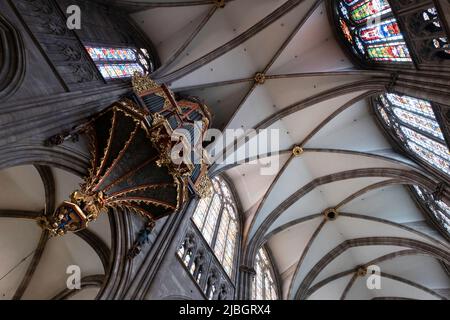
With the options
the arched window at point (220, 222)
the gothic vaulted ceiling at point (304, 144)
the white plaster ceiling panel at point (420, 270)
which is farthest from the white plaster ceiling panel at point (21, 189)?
the white plaster ceiling panel at point (420, 270)

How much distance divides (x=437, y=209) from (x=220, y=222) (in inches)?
Result: 320

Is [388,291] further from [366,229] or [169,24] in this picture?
[169,24]

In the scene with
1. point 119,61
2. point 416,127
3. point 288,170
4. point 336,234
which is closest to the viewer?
point 119,61

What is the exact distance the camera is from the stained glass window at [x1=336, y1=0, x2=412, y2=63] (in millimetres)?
11617

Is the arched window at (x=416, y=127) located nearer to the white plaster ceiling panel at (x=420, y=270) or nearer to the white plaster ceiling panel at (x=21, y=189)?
the white plaster ceiling panel at (x=420, y=270)

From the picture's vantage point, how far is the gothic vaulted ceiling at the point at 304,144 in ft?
45.5

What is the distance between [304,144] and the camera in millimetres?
16281

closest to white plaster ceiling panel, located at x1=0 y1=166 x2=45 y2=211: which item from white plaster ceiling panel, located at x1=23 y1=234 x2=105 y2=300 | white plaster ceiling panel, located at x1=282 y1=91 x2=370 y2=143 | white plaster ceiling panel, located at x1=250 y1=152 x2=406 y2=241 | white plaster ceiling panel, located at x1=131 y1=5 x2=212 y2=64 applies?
white plaster ceiling panel, located at x1=23 y1=234 x2=105 y2=300

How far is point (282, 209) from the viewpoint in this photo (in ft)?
54.7

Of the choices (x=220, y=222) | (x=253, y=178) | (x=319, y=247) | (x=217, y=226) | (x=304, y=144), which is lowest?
(x=217, y=226)

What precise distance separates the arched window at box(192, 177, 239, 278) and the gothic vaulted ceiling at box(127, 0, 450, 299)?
2.32ft

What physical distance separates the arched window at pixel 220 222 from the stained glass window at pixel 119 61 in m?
4.64

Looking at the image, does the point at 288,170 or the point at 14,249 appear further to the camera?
the point at 288,170

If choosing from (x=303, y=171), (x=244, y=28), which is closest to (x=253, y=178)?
(x=303, y=171)
